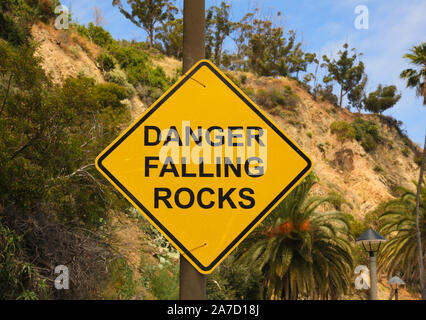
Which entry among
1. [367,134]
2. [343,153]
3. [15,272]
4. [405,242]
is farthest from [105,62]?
[367,134]

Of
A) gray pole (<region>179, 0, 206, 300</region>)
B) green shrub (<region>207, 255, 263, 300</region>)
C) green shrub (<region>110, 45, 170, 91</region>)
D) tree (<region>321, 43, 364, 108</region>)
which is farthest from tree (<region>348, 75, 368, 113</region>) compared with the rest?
gray pole (<region>179, 0, 206, 300</region>)

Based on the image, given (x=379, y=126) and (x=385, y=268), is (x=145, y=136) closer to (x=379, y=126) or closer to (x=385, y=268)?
(x=385, y=268)

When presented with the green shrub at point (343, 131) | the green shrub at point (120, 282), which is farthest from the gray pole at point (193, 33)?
the green shrub at point (343, 131)

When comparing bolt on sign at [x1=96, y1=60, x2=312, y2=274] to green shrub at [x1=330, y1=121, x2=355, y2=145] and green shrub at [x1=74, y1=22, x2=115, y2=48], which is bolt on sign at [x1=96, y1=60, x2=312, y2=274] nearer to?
green shrub at [x1=74, y1=22, x2=115, y2=48]

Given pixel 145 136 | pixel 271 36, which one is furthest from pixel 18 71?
pixel 271 36

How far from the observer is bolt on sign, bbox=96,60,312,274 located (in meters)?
3.20

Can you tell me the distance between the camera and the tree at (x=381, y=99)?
64688mm

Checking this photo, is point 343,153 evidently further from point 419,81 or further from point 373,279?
point 373,279

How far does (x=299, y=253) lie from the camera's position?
2250cm

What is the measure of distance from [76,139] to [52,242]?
2889mm

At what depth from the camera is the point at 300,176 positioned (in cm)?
330

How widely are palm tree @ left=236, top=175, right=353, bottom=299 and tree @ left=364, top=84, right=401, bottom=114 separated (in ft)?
147

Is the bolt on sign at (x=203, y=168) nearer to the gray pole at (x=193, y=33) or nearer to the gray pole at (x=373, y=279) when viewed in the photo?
the gray pole at (x=193, y=33)

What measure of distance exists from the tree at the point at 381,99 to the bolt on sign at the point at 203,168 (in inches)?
2580
